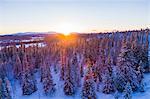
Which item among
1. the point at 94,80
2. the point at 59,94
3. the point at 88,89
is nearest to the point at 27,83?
the point at 59,94

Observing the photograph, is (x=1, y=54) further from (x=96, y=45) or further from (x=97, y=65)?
(x=97, y=65)

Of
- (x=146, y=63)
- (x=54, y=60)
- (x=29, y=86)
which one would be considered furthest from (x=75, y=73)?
(x=54, y=60)

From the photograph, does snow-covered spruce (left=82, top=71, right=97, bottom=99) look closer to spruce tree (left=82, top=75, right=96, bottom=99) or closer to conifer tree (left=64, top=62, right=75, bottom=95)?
spruce tree (left=82, top=75, right=96, bottom=99)

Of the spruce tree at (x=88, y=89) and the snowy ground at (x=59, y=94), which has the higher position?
the spruce tree at (x=88, y=89)

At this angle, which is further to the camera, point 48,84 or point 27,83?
point 27,83

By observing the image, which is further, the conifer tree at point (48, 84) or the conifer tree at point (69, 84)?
the conifer tree at point (48, 84)

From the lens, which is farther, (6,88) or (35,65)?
(35,65)

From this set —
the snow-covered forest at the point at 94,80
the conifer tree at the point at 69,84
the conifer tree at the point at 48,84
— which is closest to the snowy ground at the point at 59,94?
the snow-covered forest at the point at 94,80

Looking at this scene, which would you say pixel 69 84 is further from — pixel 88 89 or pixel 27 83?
pixel 27 83

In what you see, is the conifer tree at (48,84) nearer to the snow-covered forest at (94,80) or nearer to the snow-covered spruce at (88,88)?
the snow-covered forest at (94,80)

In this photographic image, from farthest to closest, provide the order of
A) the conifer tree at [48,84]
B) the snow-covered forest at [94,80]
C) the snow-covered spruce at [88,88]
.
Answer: the conifer tree at [48,84] → the snow-covered forest at [94,80] → the snow-covered spruce at [88,88]

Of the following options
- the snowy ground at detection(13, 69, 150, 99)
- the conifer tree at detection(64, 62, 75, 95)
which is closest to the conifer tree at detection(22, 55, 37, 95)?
the snowy ground at detection(13, 69, 150, 99)
